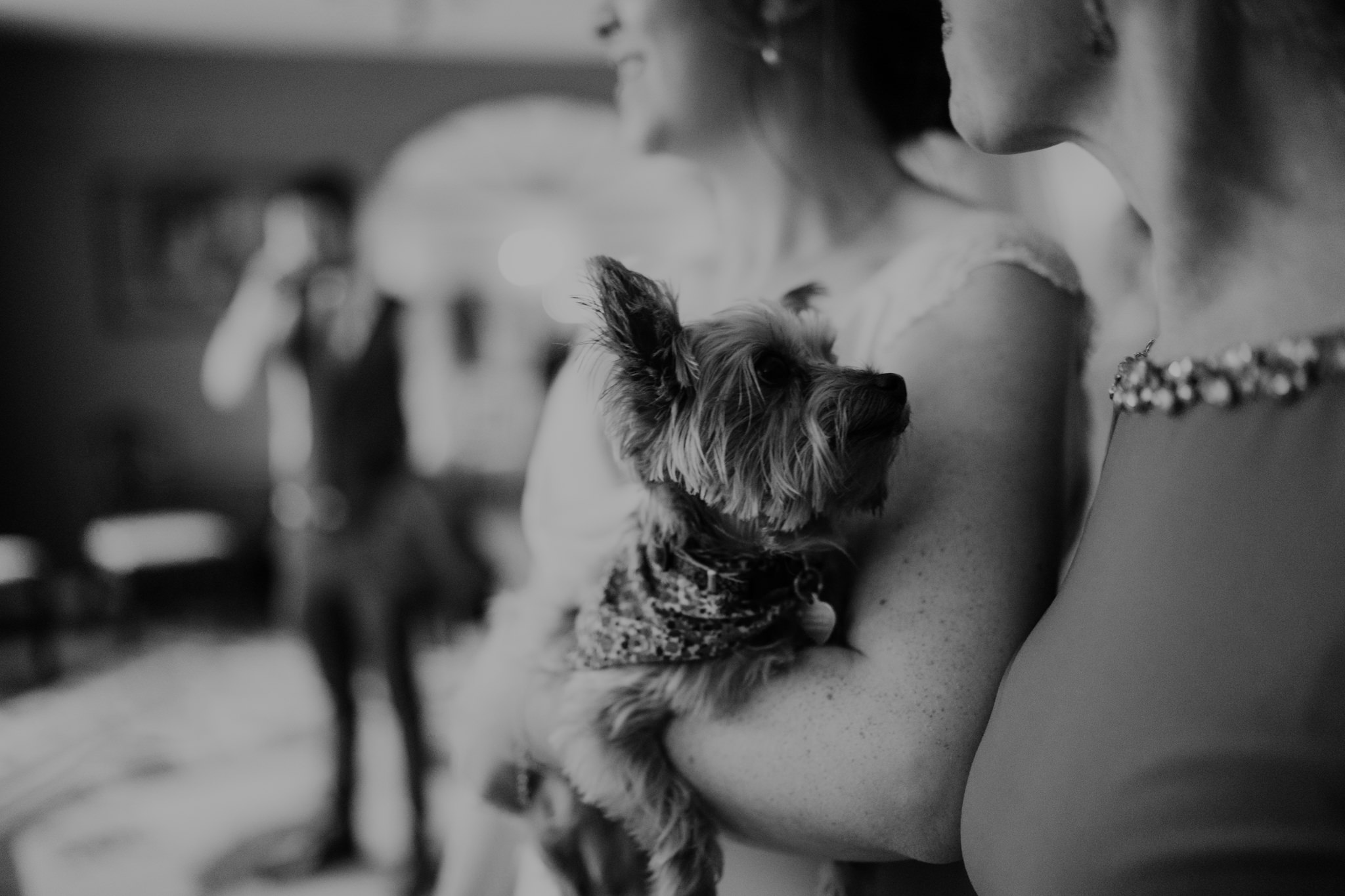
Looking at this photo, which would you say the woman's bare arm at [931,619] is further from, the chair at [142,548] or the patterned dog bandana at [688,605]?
the chair at [142,548]

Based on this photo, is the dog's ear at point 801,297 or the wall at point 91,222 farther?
the wall at point 91,222

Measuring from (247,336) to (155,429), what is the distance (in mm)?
5484

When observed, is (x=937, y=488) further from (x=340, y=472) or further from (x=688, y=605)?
(x=340, y=472)

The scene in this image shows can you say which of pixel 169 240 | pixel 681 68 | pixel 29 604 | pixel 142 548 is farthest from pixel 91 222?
pixel 681 68

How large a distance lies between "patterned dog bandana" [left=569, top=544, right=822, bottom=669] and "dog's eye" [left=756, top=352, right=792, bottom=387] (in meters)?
0.17

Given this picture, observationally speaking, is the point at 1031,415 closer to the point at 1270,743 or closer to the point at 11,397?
the point at 1270,743

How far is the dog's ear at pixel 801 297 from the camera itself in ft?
3.27

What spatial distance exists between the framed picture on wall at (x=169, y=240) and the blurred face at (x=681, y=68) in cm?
835

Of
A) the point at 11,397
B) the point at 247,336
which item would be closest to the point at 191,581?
the point at 11,397

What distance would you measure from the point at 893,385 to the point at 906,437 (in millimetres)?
54

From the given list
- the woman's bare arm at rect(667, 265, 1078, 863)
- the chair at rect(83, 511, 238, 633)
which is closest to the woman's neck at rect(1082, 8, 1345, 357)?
the woman's bare arm at rect(667, 265, 1078, 863)

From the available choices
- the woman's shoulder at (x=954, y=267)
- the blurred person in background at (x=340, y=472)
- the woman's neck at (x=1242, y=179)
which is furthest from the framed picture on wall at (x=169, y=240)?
the woman's neck at (x=1242, y=179)

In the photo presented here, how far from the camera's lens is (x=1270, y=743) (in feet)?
1.65

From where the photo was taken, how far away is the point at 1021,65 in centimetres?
64
